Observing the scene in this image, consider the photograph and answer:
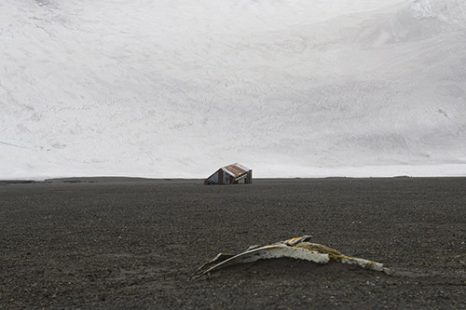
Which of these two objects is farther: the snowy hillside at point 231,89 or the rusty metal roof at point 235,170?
the snowy hillside at point 231,89

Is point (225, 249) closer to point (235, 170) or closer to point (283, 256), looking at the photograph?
point (283, 256)

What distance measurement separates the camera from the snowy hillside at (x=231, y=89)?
2525 cm

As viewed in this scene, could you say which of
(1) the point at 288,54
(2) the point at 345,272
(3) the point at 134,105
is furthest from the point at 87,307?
(1) the point at 288,54

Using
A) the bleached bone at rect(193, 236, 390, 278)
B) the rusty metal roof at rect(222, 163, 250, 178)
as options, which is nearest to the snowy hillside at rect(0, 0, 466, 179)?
the rusty metal roof at rect(222, 163, 250, 178)

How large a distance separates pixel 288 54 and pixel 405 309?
95.4 ft

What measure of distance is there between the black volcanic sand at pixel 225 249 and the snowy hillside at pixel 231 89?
1235 cm

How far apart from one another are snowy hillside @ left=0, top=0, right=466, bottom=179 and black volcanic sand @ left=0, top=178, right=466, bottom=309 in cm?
1235

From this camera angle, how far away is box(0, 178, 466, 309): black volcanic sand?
4500 mm

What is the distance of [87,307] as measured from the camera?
4.37m

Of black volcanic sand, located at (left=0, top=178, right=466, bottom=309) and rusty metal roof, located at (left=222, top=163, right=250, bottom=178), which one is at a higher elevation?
rusty metal roof, located at (left=222, top=163, right=250, bottom=178)

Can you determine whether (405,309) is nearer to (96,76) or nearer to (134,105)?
(134,105)

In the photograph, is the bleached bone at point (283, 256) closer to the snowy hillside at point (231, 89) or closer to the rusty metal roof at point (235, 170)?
the rusty metal roof at point (235, 170)

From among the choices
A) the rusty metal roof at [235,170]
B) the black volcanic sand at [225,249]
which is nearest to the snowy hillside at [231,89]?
the rusty metal roof at [235,170]

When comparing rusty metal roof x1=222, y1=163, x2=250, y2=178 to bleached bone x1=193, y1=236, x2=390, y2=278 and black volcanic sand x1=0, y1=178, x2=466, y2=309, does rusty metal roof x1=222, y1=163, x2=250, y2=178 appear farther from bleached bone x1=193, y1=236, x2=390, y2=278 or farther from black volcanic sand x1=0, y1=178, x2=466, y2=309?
bleached bone x1=193, y1=236, x2=390, y2=278
